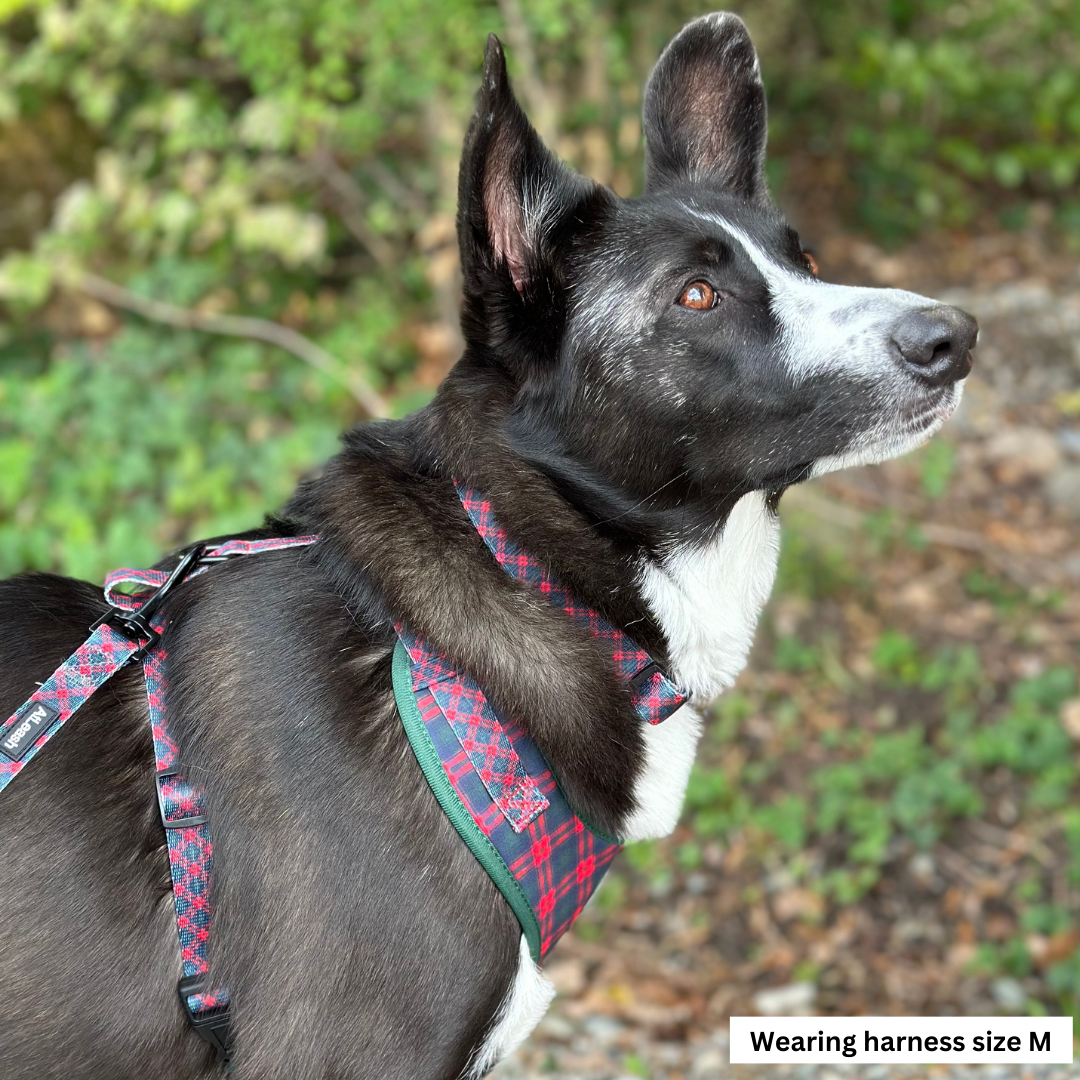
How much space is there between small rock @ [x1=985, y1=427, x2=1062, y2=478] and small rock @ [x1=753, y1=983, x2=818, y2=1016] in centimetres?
337

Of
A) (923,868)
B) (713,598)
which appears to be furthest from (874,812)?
(713,598)

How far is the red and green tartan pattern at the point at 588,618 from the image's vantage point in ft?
6.81

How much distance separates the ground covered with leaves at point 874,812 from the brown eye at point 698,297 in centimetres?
230

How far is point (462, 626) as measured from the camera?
1990 mm

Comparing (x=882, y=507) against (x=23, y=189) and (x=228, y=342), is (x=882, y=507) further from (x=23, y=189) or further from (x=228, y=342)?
(x=23, y=189)

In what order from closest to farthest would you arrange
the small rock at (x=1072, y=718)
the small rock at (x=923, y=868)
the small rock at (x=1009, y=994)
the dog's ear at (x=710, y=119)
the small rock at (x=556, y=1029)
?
the dog's ear at (x=710, y=119) → the small rock at (x=556, y=1029) → the small rock at (x=1009, y=994) → the small rock at (x=923, y=868) → the small rock at (x=1072, y=718)

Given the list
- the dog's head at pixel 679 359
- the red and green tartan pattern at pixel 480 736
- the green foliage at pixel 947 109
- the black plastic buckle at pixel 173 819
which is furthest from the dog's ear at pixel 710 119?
the green foliage at pixel 947 109

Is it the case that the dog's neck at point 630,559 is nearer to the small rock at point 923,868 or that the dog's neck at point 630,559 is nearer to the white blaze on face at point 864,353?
the white blaze on face at point 864,353

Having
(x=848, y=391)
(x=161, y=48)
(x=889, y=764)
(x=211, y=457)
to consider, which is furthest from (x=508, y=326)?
(x=161, y=48)

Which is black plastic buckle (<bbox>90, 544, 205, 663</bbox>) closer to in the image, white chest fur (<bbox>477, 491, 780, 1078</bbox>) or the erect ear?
the erect ear

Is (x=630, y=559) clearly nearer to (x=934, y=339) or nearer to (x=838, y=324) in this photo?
(x=838, y=324)

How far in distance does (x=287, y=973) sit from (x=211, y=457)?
4.11m

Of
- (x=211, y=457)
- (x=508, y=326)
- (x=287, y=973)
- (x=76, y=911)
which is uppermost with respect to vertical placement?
(x=508, y=326)

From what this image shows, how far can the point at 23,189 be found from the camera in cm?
624
